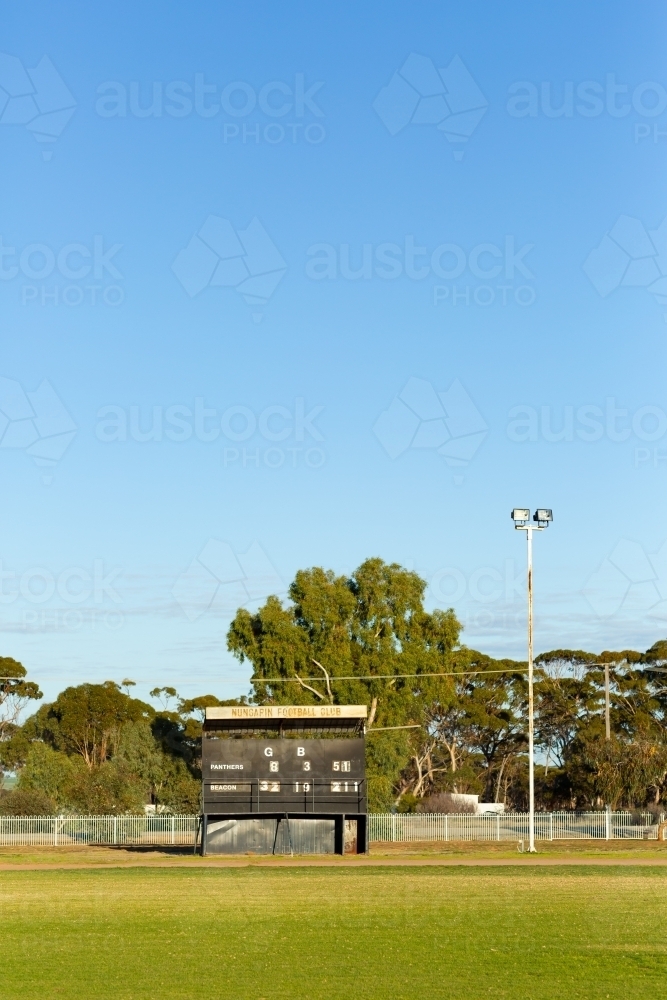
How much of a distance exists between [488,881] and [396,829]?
26.1m

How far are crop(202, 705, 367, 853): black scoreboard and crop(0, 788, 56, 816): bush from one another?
2047 centimetres

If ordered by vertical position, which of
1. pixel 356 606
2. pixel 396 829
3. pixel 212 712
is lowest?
pixel 396 829

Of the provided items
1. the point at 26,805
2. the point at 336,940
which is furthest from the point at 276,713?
the point at 336,940

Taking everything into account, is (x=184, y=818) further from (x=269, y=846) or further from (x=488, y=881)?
(x=488, y=881)

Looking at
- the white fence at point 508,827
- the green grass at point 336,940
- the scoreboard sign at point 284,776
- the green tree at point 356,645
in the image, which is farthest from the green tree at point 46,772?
the green grass at point 336,940

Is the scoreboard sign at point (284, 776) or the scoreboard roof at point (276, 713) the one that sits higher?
the scoreboard roof at point (276, 713)

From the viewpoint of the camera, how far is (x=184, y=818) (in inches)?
2301

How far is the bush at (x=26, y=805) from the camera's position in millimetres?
65500

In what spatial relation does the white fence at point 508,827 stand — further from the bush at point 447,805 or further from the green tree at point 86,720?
the green tree at point 86,720

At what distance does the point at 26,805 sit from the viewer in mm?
66062

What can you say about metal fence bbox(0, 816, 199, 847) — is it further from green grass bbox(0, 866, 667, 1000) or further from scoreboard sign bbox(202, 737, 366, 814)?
green grass bbox(0, 866, 667, 1000)

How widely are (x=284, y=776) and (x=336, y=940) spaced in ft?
94.3

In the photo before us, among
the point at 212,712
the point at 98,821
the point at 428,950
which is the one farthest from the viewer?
the point at 98,821

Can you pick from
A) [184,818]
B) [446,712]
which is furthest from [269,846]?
[446,712]
